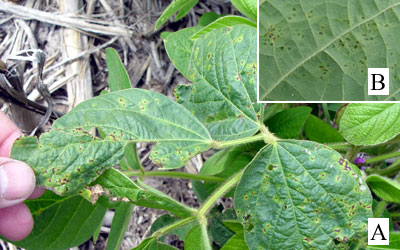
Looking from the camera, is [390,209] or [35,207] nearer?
[35,207]

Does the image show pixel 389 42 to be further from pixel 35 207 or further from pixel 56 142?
pixel 35 207

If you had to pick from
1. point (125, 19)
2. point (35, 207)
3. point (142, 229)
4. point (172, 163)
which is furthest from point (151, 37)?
point (172, 163)

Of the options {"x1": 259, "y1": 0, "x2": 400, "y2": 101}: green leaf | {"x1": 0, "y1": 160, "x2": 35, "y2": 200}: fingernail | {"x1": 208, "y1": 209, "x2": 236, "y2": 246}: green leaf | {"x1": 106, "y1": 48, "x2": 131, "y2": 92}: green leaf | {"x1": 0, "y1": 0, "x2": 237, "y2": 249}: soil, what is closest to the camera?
{"x1": 0, "y1": 160, "x2": 35, "y2": 200}: fingernail

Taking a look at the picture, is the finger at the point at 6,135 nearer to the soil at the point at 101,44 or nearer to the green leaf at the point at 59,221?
the green leaf at the point at 59,221

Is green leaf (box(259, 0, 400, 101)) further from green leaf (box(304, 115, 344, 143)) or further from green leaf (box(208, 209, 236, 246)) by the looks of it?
green leaf (box(208, 209, 236, 246))

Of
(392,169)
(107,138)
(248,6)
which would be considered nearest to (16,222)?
(107,138)

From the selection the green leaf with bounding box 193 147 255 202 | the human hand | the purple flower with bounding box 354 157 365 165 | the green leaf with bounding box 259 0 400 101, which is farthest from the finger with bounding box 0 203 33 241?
the purple flower with bounding box 354 157 365 165

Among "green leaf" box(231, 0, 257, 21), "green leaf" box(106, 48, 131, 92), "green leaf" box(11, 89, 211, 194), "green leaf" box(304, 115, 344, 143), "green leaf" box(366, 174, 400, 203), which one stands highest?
"green leaf" box(231, 0, 257, 21)
